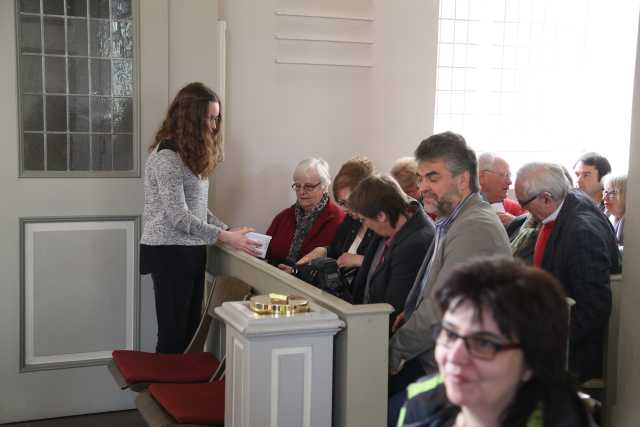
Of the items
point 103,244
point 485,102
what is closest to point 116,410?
point 103,244

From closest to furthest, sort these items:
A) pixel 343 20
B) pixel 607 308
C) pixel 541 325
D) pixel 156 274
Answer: pixel 541 325 → pixel 607 308 → pixel 156 274 → pixel 343 20

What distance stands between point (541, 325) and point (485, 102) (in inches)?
196

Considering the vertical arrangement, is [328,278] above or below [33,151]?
below

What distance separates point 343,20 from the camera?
529 centimetres

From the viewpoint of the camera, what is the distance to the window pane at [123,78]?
4523mm

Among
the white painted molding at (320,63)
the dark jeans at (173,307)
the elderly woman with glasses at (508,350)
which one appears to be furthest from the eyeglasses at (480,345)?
the white painted molding at (320,63)

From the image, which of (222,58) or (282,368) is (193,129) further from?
(282,368)

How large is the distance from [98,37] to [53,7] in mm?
270

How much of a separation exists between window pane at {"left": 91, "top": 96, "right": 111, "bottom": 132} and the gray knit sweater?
0.64 metres

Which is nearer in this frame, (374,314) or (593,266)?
(374,314)

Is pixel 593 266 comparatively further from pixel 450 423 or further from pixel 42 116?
pixel 42 116

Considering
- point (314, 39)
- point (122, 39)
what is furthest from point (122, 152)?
→ point (314, 39)

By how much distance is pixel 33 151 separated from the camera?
4.40m

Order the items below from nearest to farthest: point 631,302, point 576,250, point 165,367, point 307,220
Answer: point 631,302
point 576,250
point 165,367
point 307,220
